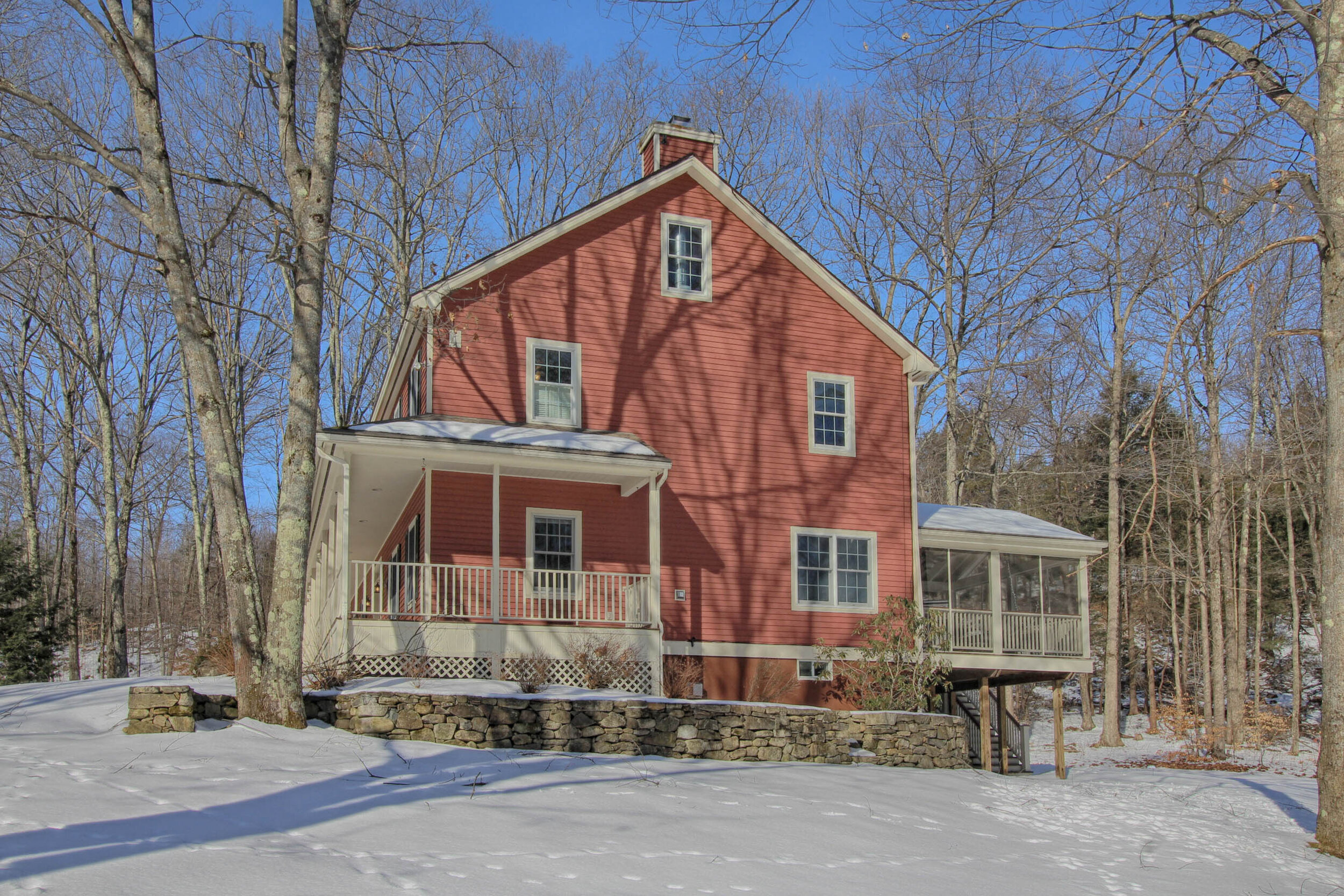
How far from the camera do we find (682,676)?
15.9 m

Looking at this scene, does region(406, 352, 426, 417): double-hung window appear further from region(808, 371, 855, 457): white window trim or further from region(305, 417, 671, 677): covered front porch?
region(808, 371, 855, 457): white window trim

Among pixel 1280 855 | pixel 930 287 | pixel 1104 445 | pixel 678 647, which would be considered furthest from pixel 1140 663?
pixel 1280 855

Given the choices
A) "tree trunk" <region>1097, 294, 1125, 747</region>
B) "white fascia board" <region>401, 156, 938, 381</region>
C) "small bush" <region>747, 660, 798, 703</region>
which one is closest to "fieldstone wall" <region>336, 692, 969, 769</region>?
"small bush" <region>747, 660, 798, 703</region>

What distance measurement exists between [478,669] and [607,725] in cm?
287

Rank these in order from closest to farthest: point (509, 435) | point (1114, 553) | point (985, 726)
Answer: point (509, 435)
point (985, 726)
point (1114, 553)

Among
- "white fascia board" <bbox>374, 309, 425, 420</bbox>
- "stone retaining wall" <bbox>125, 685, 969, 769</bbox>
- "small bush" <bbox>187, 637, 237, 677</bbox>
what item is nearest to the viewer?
"stone retaining wall" <bbox>125, 685, 969, 769</bbox>

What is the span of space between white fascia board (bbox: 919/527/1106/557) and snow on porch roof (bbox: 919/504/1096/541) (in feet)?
0.16

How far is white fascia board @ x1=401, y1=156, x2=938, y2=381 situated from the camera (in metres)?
17.2

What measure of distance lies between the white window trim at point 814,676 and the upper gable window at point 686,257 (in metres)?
5.96

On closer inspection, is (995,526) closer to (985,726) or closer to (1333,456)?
(985,726)

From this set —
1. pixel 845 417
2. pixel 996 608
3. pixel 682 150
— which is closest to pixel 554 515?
pixel 845 417

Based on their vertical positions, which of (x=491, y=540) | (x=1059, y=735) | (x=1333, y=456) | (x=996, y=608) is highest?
(x=1333, y=456)

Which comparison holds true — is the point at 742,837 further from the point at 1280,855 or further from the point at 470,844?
the point at 1280,855

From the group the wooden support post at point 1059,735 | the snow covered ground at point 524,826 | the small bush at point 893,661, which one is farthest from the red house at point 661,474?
the snow covered ground at point 524,826
